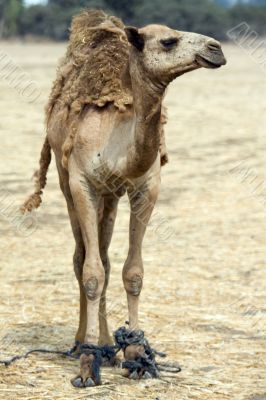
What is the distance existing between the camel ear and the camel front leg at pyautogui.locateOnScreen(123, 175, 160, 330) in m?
0.95

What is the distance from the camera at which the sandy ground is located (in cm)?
664

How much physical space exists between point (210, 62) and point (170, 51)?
0.34 meters

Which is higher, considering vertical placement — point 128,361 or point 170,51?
point 170,51

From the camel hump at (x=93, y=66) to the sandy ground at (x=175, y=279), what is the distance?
178cm

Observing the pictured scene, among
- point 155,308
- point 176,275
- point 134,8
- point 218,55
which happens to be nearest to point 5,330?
point 155,308

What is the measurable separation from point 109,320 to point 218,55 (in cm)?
310

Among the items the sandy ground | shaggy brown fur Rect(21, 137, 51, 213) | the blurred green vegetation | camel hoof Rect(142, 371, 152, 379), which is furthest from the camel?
the blurred green vegetation

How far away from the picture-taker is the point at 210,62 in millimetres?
5645

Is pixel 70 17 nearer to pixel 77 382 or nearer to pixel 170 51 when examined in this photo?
pixel 77 382

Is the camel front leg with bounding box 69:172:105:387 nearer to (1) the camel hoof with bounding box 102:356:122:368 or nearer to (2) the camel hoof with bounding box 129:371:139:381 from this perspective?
(2) the camel hoof with bounding box 129:371:139:381

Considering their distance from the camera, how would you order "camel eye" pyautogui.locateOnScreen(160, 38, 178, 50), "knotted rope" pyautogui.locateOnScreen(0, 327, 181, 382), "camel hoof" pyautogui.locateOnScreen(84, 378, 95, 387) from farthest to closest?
"knotted rope" pyautogui.locateOnScreen(0, 327, 181, 382)
"camel hoof" pyautogui.locateOnScreen(84, 378, 95, 387)
"camel eye" pyautogui.locateOnScreen(160, 38, 178, 50)

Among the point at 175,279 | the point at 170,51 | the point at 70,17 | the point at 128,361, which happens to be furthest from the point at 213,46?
the point at 70,17

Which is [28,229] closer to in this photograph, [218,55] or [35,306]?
[35,306]

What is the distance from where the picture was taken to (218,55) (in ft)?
18.5
